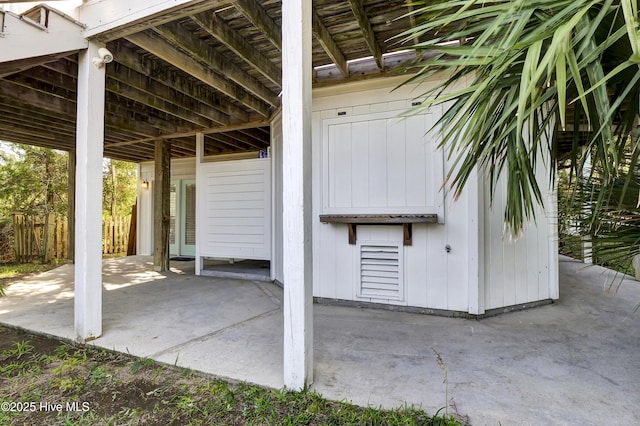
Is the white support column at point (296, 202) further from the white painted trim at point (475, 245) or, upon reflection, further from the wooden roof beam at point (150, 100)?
the wooden roof beam at point (150, 100)

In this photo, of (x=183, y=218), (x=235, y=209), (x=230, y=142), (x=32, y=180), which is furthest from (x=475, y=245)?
(x=32, y=180)

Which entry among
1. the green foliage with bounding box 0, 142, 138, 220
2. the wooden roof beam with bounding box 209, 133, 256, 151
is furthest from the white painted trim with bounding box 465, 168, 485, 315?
the green foliage with bounding box 0, 142, 138, 220

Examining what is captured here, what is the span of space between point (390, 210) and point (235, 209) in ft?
9.46

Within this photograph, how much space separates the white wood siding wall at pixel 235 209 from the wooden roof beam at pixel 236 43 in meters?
1.80

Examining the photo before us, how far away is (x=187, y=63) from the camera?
316 cm

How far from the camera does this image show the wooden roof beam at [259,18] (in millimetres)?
2332

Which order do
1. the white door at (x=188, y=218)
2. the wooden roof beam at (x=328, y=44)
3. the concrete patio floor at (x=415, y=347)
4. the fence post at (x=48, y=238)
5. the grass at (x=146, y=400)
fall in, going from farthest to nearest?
the white door at (x=188, y=218)
the fence post at (x=48, y=238)
the wooden roof beam at (x=328, y=44)
the concrete patio floor at (x=415, y=347)
the grass at (x=146, y=400)

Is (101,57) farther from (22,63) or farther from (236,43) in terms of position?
(236,43)

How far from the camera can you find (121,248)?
9406mm

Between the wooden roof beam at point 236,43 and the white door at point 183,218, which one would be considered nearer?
the wooden roof beam at point 236,43

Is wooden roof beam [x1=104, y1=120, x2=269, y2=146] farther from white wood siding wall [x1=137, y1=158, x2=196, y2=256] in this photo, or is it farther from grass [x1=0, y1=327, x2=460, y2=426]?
grass [x1=0, y1=327, x2=460, y2=426]

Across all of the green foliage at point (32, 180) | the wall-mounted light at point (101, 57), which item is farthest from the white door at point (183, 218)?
the wall-mounted light at point (101, 57)

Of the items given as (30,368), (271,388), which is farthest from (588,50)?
(30,368)

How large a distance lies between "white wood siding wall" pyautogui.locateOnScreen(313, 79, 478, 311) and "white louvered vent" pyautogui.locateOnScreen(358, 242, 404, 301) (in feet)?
0.15
